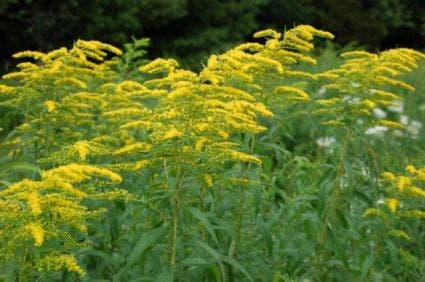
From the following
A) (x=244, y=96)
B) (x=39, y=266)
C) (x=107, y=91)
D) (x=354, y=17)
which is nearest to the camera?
(x=39, y=266)

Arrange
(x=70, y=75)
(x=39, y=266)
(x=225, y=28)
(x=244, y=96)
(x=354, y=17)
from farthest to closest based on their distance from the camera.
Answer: (x=354, y=17), (x=225, y=28), (x=70, y=75), (x=244, y=96), (x=39, y=266)

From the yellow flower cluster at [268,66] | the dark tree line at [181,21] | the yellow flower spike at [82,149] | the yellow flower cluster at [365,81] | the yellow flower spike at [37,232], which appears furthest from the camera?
the dark tree line at [181,21]

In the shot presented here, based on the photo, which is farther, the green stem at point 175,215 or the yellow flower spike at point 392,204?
the yellow flower spike at point 392,204

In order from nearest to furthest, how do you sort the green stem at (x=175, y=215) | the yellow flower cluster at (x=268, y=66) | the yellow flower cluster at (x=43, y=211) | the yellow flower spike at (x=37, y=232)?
the yellow flower spike at (x=37, y=232) < the yellow flower cluster at (x=43, y=211) < the green stem at (x=175, y=215) < the yellow flower cluster at (x=268, y=66)

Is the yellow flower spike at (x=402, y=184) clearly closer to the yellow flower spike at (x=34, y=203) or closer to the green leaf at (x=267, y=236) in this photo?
the green leaf at (x=267, y=236)

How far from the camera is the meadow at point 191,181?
2785 mm

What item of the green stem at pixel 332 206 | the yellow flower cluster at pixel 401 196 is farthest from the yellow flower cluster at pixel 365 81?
the yellow flower cluster at pixel 401 196

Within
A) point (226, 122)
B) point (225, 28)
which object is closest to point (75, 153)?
point (226, 122)

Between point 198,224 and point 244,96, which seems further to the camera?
point 198,224

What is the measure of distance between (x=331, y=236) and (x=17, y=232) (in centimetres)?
181

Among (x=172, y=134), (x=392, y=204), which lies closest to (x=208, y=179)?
(x=172, y=134)

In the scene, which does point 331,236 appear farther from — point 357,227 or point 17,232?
point 17,232

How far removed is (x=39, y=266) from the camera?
254cm

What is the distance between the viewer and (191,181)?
10.3ft
